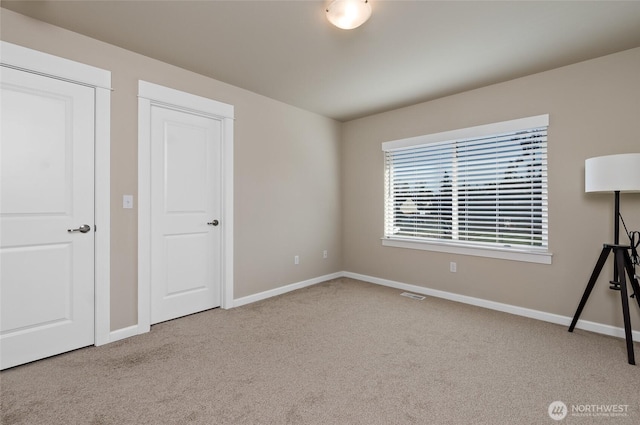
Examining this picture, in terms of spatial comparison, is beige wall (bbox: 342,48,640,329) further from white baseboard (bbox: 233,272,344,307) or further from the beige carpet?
white baseboard (bbox: 233,272,344,307)

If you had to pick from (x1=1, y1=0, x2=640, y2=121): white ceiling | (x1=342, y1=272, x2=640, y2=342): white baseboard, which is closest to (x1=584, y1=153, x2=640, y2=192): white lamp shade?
(x1=1, y1=0, x2=640, y2=121): white ceiling

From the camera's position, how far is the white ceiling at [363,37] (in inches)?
83.5

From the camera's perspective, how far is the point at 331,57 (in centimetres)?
279

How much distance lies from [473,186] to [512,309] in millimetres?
1425

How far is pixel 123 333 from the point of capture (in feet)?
8.79

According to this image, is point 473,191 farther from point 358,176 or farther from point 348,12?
point 348,12

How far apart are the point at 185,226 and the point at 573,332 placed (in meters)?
3.90

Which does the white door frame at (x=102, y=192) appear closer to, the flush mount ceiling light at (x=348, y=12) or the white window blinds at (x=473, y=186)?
the flush mount ceiling light at (x=348, y=12)

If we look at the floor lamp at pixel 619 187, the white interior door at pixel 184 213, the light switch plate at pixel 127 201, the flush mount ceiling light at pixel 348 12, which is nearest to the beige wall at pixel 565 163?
the floor lamp at pixel 619 187

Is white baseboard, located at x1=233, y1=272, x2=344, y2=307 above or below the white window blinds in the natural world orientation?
below

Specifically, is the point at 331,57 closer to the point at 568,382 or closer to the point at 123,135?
the point at 123,135

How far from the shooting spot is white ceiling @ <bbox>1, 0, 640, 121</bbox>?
6.96 ft

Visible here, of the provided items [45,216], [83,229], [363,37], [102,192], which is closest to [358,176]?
[363,37]

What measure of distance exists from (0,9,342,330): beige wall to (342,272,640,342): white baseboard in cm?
110
